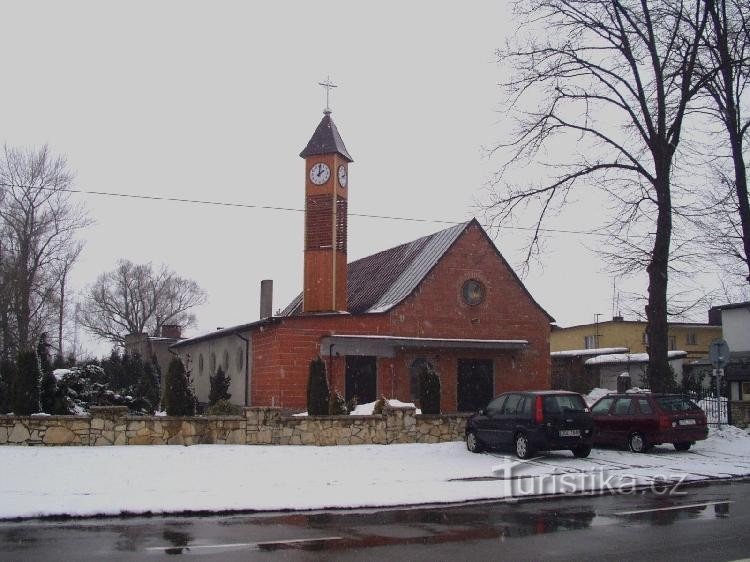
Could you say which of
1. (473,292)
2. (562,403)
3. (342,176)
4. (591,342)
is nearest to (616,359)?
(473,292)

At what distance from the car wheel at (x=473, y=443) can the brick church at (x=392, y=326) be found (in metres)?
7.89

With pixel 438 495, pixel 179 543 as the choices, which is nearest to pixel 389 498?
pixel 438 495

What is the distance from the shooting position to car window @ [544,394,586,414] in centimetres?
1670

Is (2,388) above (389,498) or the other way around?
above

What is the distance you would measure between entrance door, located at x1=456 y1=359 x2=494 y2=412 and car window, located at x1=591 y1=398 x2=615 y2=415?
8.89 meters

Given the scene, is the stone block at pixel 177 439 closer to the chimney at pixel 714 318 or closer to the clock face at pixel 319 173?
the clock face at pixel 319 173

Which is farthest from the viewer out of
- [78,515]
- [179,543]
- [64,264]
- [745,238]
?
[64,264]

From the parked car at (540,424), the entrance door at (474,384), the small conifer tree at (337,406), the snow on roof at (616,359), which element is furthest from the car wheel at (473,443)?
the snow on roof at (616,359)

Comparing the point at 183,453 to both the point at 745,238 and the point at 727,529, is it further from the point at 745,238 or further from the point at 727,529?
the point at 745,238

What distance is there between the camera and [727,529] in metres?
9.16

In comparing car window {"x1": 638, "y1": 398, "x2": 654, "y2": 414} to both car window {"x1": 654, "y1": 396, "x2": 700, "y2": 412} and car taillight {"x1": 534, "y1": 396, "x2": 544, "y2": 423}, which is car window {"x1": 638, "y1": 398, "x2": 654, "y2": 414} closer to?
car window {"x1": 654, "y1": 396, "x2": 700, "y2": 412}

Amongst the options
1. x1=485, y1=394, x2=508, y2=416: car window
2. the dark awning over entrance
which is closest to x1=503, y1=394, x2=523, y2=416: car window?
x1=485, y1=394, x2=508, y2=416: car window

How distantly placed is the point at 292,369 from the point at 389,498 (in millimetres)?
13315

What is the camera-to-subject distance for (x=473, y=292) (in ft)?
94.4
